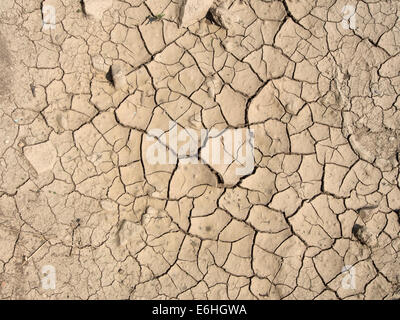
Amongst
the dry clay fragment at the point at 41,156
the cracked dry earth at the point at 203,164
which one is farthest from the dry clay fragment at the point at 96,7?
the dry clay fragment at the point at 41,156

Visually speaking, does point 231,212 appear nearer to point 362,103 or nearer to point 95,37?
point 362,103

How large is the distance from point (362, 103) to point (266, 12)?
41.2 inches

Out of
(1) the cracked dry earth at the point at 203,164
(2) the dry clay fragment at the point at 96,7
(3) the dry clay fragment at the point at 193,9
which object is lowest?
(1) the cracked dry earth at the point at 203,164

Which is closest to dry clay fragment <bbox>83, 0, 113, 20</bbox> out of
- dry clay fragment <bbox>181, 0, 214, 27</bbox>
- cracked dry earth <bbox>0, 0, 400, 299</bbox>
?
cracked dry earth <bbox>0, 0, 400, 299</bbox>

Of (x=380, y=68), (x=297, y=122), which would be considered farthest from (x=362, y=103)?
(x=297, y=122)

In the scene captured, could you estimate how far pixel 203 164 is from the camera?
287 cm

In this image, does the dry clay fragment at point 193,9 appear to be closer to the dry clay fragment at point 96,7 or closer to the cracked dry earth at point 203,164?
the cracked dry earth at point 203,164

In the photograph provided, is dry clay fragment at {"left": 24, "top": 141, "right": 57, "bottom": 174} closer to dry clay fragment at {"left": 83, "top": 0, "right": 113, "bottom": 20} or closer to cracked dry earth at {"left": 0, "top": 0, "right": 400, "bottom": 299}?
cracked dry earth at {"left": 0, "top": 0, "right": 400, "bottom": 299}

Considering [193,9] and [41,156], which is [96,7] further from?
[41,156]

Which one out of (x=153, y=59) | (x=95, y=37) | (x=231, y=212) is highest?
(x=95, y=37)

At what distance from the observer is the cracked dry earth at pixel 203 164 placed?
276 centimetres

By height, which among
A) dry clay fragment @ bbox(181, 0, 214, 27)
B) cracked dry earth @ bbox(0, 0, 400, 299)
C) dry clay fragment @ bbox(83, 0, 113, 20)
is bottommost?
cracked dry earth @ bbox(0, 0, 400, 299)

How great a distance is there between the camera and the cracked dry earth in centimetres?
276

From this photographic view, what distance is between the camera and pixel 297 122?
2.96 m
